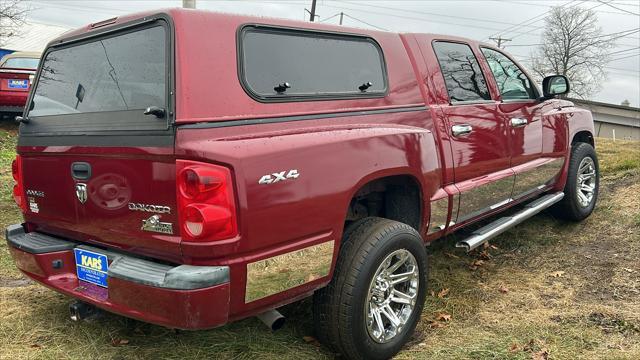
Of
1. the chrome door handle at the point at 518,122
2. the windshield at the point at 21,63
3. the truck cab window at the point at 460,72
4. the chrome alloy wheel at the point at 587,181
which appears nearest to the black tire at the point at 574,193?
the chrome alloy wheel at the point at 587,181

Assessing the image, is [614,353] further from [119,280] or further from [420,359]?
[119,280]

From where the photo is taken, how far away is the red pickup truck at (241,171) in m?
2.22

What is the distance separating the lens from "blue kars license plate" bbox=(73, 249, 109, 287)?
8.34ft

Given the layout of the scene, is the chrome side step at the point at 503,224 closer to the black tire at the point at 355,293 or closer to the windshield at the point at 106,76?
the black tire at the point at 355,293

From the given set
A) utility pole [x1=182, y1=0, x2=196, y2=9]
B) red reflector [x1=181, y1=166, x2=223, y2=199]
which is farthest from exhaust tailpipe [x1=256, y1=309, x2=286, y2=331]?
utility pole [x1=182, y1=0, x2=196, y2=9]

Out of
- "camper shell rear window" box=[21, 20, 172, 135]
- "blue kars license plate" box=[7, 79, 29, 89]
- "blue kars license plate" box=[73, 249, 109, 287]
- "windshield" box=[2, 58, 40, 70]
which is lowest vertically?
"blue kars license plate" box=[73, 249, 109, 287]

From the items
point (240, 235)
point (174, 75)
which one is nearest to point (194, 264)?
point (240, 235)

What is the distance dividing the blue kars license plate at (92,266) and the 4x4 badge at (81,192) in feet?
0.88

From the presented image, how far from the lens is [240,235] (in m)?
2.22

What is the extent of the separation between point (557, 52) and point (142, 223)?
177 feet

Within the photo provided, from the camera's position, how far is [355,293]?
2672mm

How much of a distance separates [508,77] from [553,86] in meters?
0.51

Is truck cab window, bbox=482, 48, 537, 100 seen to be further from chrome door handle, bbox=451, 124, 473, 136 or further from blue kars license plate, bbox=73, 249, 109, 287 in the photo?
blue kars license plate, bbox=73, 249, 109, 287

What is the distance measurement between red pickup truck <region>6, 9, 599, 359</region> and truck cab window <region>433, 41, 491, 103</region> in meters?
0.05
